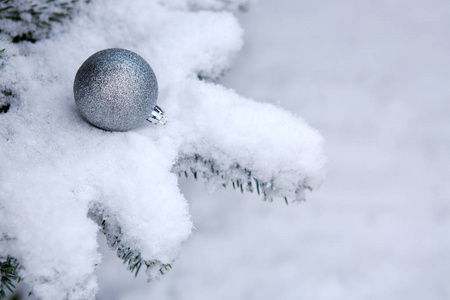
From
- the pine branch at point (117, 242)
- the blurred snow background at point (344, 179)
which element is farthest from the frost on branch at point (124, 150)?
the blurred snow background at point (344, 179)

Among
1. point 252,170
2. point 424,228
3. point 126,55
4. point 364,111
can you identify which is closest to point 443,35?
point 364,111

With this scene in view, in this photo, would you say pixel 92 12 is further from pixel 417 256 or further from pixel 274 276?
pixel 417 256

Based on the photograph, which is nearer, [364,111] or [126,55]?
[126,55]

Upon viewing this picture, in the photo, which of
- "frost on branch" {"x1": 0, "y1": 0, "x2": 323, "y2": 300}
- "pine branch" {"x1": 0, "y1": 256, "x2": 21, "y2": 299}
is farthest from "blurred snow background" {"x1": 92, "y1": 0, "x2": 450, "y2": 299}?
"pine branch" {"x1": 0, "y1": 256, "x2": 21, "y2": 299}

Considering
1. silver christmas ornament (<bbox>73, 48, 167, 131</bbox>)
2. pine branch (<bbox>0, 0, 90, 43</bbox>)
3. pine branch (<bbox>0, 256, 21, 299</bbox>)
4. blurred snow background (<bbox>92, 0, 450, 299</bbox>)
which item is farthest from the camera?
blurred snow background (<bbox>92, 0, 450, 299</bbox>)

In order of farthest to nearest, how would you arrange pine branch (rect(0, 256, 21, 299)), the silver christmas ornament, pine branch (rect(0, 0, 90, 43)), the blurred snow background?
the blurred snow background < pine branch (rect(0, 0, 90, 43)) < the silver christmas ornament < pine branch (rect(0, 256, 21, 299))

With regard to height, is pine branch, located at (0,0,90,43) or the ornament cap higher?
pine branch, located at (0,0,90,43)

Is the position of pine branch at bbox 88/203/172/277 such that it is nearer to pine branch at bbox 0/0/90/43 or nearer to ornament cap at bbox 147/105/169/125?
ornament cap at bbox 147/105/169/125
